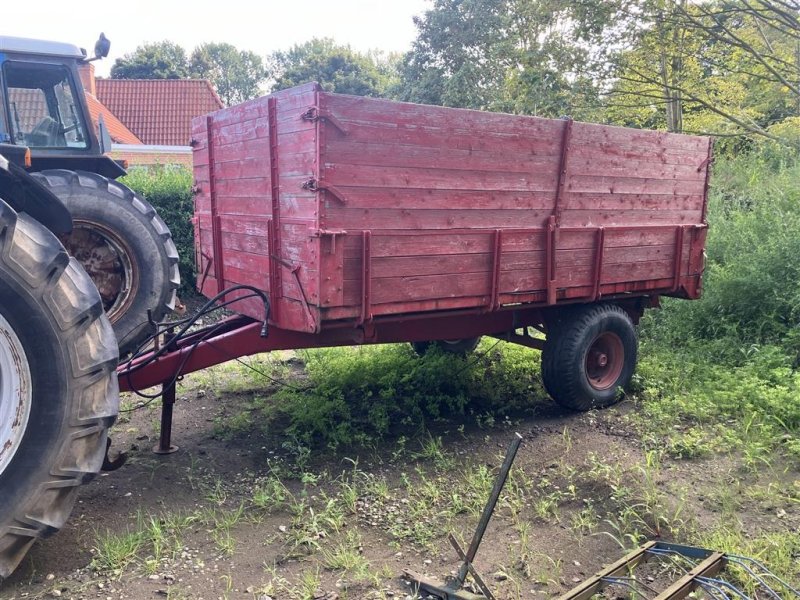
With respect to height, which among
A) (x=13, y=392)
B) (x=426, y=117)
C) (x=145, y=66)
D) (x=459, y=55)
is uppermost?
(x=145, y=66)

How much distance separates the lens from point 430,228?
404cm

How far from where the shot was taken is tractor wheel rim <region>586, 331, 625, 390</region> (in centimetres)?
543

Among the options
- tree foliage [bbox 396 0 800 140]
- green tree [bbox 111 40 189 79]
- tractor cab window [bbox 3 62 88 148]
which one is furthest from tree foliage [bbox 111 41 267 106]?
tractor cab window [bbox 3 62 88 148]

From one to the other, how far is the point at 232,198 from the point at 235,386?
1.96 meters

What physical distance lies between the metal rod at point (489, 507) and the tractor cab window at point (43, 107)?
508 cm

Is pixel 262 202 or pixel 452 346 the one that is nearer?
pixel 262 202

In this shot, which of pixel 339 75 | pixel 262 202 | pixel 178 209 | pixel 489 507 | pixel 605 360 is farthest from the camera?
pixel 339 75

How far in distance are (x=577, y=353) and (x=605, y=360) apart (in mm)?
523

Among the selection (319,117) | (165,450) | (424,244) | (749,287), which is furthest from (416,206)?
(749,287)

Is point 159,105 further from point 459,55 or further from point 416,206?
point 416,206

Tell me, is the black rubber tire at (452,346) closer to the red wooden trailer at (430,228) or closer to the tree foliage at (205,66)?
the red wooden trailer at (430,228)

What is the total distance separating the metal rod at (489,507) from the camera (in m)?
2.55

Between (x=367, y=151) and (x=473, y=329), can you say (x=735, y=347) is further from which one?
(x=367, y=151)

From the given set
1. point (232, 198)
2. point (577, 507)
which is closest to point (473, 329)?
point (577, 507)
